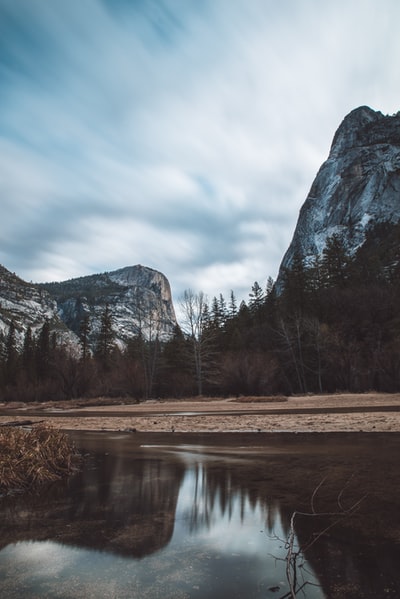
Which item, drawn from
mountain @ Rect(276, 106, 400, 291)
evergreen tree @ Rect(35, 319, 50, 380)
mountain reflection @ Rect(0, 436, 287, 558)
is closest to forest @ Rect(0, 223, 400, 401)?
evergreen tree @ Rect(35, 319, 50, 380)

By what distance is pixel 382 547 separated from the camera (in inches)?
165

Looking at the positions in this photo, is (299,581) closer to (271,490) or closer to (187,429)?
(271,490)

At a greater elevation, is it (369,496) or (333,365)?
(333,365)

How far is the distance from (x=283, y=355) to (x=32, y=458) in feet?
136

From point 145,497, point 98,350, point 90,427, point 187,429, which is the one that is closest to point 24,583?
point 145,497

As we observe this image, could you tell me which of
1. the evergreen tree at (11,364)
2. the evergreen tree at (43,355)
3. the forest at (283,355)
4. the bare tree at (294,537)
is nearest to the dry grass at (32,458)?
the bare tree at (294,537)

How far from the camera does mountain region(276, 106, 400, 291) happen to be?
11219 centimetres

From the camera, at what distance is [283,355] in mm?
47875

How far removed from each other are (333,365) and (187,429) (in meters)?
26.9

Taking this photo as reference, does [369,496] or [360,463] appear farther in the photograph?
[360,463]

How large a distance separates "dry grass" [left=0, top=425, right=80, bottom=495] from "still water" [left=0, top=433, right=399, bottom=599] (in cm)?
59

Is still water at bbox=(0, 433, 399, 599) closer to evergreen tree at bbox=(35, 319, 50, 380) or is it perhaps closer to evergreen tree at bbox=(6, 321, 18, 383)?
evergreen tree at bbox=(35, 319, 50, 380)

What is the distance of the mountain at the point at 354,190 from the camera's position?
112 meters

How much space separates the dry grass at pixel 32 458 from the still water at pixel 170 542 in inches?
23.4
